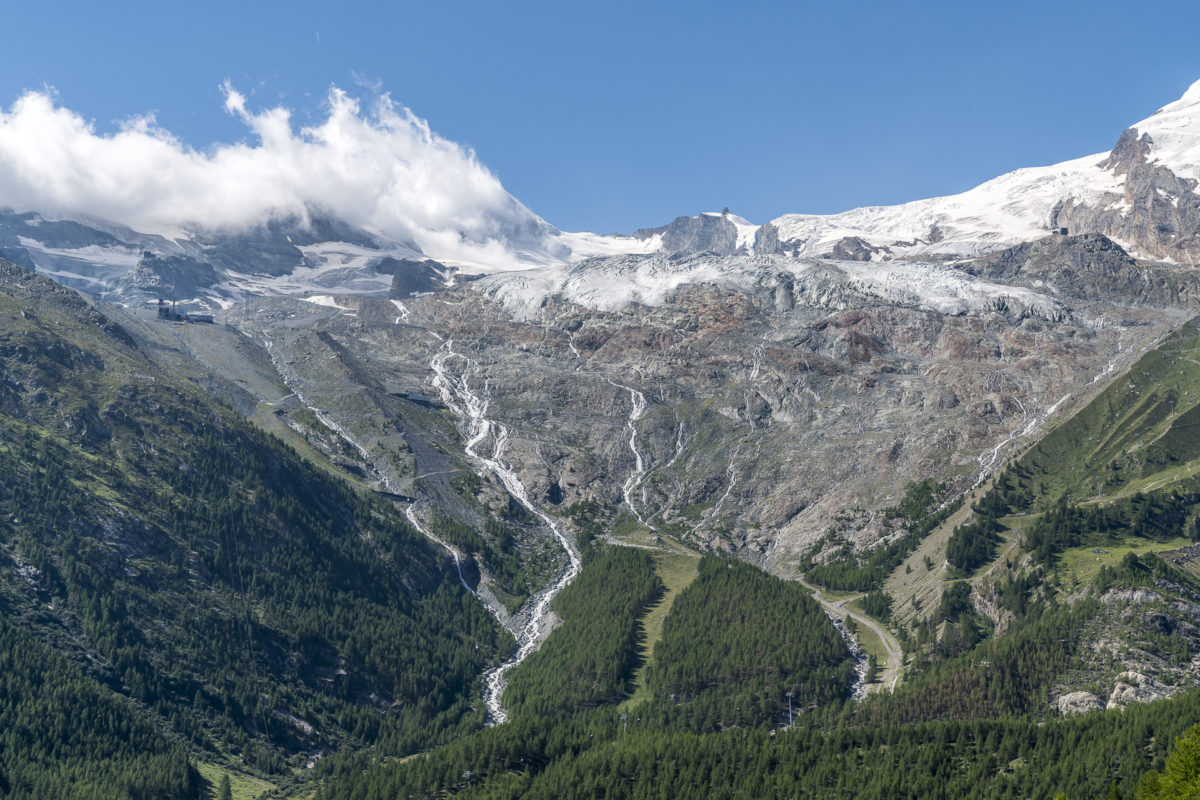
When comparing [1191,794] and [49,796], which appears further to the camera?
[49,796]

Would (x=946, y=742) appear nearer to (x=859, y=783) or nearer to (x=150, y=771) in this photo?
(x=859, y=783)

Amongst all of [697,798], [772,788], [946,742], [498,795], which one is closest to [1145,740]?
[946,742]

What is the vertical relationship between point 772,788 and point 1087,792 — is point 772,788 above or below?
below

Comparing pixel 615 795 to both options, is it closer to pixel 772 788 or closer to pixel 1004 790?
pixel 772 788

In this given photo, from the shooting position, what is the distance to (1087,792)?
168750mm

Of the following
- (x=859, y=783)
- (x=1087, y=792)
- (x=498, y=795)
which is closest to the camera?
(x=1087, y=792)

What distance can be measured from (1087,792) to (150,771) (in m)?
157

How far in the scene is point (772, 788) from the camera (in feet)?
628

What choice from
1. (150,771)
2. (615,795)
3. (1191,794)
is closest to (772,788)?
(615,795)

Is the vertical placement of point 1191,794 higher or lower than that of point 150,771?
higher

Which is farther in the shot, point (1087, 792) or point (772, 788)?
point (772, 788)

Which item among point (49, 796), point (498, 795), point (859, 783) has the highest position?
point (859, 783)

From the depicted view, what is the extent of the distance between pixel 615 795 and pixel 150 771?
8326 cm

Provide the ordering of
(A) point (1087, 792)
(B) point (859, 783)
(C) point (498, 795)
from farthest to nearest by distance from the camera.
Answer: (C) point (498, 795) < (B) point (859, 783) < (A) point (1087, 792)
